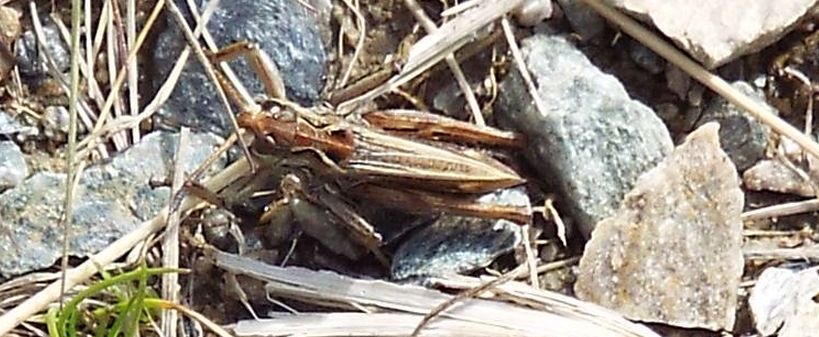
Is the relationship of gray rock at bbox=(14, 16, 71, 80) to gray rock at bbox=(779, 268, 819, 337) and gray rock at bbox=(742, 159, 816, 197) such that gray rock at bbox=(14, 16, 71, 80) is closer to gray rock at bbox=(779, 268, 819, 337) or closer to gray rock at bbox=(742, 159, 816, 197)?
gray rock at bbox=(742, 159, 816, 197)

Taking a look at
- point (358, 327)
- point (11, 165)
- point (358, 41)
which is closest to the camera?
point (358, 327)

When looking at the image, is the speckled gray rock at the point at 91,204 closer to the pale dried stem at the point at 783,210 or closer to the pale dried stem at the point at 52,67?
the pale dried stem at the point at 52,67

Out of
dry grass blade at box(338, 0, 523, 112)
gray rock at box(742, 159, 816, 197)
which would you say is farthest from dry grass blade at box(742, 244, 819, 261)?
dry grass blade at box(338, 0, 523, 112)

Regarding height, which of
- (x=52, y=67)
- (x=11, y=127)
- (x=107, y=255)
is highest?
(x=52, y=67)

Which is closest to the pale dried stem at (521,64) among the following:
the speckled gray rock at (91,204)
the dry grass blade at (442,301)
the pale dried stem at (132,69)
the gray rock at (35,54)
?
the dry grass blade at (442,301)

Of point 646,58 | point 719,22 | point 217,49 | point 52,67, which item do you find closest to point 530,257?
point 646,58

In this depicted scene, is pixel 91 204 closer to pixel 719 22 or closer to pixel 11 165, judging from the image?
pixel 11 165

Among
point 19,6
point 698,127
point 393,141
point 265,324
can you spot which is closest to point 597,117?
point 698,127

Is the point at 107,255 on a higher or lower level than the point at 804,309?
higher
